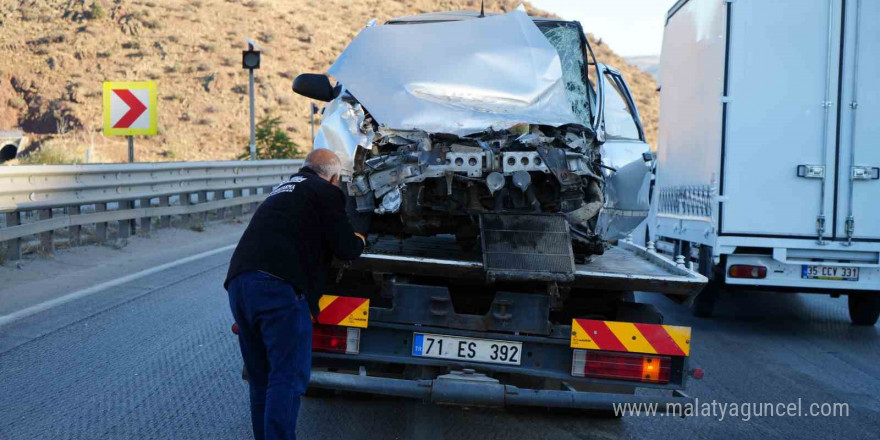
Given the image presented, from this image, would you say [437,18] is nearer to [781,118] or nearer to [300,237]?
[300,237]

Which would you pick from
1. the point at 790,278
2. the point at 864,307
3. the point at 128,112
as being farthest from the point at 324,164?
the point at 128,112

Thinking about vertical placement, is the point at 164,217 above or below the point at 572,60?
below

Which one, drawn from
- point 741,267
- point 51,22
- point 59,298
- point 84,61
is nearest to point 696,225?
point 741,267

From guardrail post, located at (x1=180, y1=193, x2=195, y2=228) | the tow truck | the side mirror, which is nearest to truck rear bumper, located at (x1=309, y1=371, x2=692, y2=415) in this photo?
the tow truck

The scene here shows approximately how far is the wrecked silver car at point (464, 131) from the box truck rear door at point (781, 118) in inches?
92.1

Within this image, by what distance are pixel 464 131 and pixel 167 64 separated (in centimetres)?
4246

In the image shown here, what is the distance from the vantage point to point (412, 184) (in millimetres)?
5242

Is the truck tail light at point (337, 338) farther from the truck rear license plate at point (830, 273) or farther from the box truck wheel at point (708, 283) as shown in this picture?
the truck rear license plate at point (830, 273)

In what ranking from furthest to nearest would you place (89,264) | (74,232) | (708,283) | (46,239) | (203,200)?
1. (203,200)
2. (74,232)
3. (89,264)
4. (46,239)
5. (708,283)

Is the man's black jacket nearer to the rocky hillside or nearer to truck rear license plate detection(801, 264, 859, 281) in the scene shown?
truck rear license plate detection(801, 264, 859, 281)

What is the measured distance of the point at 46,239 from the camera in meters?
11.2

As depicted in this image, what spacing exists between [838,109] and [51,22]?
4652 centimetres

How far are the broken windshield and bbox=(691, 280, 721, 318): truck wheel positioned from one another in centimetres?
346

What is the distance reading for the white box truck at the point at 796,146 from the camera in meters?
8.48
